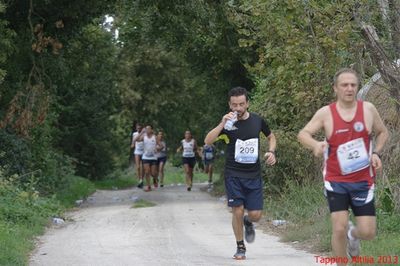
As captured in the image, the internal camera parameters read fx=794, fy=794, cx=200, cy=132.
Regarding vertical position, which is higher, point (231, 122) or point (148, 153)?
point (231, 122)

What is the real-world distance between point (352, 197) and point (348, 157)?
394mm

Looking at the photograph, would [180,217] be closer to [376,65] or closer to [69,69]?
[376,65]

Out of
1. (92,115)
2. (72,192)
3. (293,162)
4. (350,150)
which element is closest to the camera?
(350,150)

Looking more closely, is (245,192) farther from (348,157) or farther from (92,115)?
(92,115)

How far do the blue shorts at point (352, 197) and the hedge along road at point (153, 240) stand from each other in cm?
218

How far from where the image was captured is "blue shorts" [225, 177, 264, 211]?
9992 mm

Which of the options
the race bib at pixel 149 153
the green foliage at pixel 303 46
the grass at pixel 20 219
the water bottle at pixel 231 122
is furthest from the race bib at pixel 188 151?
the water bottle at pixel 231 122

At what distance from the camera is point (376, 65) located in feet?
39.3

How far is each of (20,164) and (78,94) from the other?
11710 millimetres

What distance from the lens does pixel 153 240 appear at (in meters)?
12.0

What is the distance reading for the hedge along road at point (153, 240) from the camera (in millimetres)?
9945

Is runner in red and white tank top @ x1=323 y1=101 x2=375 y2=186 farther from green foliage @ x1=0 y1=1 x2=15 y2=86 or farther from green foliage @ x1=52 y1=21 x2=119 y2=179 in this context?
green foliage @ x1=52 y1=21 x2=119 y2=179

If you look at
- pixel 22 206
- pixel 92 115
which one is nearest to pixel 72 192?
pixel 22 206

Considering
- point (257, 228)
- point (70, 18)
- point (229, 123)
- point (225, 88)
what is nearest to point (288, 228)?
point (257, 228)
